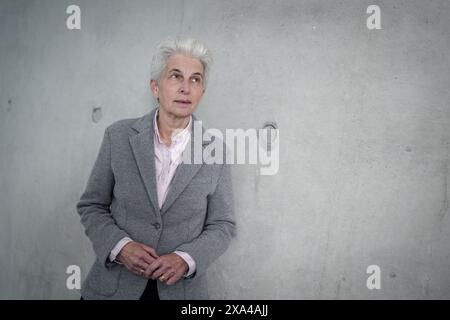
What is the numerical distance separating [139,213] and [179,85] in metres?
0.56

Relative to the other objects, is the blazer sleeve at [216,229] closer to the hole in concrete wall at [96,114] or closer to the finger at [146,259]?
the finger at [146,259]

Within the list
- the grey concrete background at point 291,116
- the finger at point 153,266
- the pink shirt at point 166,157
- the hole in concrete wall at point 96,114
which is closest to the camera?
the finger at point 153,266

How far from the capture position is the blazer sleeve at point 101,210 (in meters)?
1.48

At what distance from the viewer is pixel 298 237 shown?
188cm

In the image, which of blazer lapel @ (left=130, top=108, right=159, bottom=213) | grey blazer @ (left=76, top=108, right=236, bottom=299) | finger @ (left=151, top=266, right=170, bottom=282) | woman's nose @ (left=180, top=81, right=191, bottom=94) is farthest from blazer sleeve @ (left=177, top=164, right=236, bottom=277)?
woman's nose @ (left=180, top=81, right=191, bottom=94)

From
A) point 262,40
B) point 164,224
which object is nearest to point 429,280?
point 164,224

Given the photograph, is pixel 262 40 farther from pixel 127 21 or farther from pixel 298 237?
pixel 298 237

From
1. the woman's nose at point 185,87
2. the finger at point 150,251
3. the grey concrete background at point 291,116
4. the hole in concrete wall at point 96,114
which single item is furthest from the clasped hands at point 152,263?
the hole in concrete wall at point 96,114

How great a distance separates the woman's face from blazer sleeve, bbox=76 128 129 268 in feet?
1.00

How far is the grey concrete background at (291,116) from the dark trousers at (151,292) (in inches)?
17.9

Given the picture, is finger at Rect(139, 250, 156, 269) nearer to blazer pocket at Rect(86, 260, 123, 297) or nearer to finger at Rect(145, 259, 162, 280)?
finger at Rect(145, 259, 162, 280)

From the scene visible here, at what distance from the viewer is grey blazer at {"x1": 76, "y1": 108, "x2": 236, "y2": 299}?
4.91 feet

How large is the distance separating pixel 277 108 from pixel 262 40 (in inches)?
13.8

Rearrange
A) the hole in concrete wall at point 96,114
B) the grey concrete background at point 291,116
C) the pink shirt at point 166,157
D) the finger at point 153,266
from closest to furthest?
the finger at point 153,266
the pink shirt at point 166,157
the grey concrete background at point 291,116
the hole in concrete wall at point 96,114
